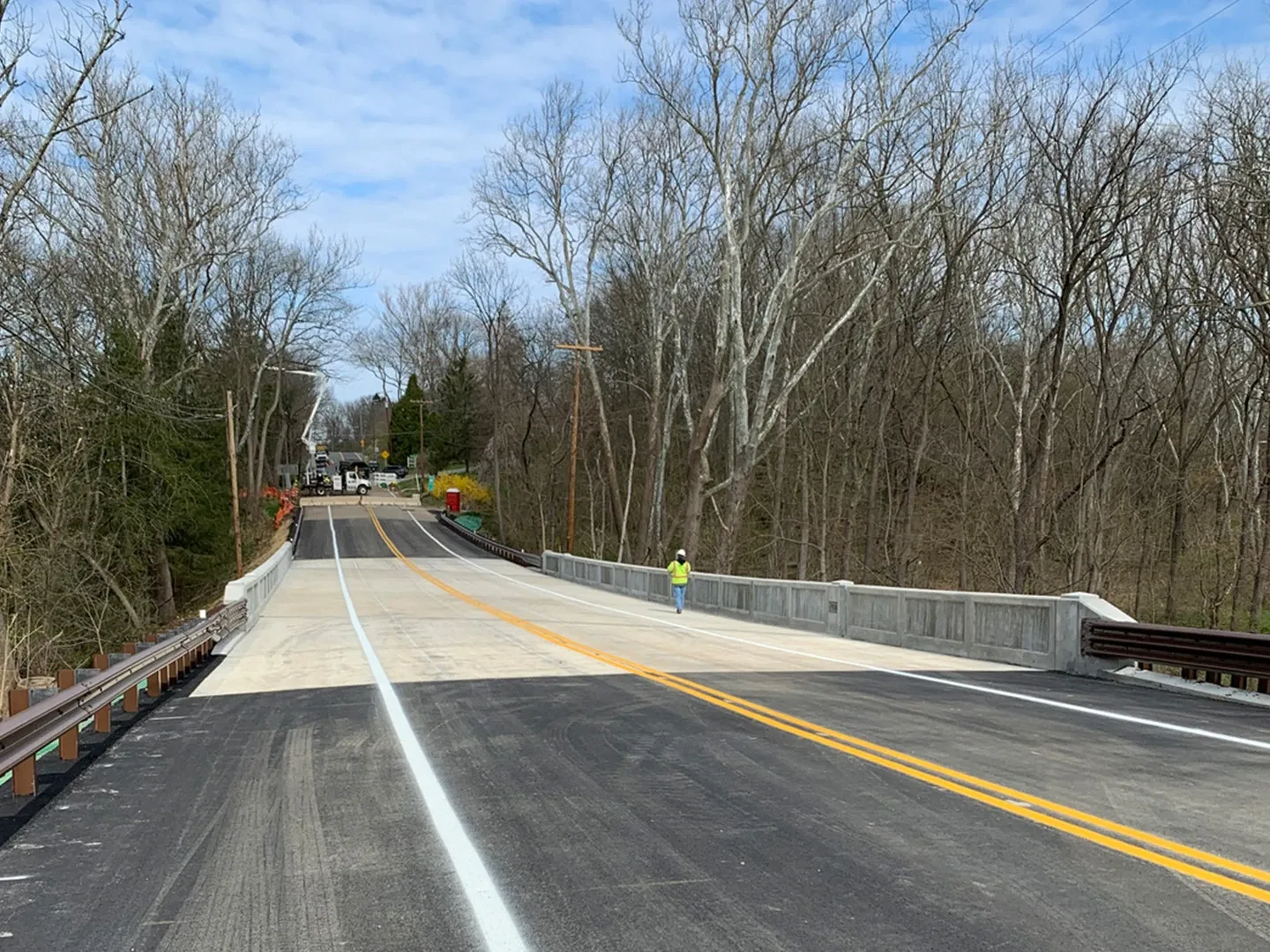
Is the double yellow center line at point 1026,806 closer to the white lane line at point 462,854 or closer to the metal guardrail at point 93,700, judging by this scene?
the white lane line at point 462,854

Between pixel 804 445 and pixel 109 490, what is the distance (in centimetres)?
2728

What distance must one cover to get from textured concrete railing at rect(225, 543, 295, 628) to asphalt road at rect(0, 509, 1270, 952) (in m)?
9.35

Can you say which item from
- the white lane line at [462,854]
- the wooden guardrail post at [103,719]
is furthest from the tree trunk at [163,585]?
the white lane line at [462,854]

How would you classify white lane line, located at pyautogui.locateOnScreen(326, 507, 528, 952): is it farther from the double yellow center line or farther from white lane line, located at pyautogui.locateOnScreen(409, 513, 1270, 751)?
white lane line, located at pyautogui.locateOnScreen(409, 513, 1270, 751)

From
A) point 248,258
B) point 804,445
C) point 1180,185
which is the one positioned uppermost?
point 248,258

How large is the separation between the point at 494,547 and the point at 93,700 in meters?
49.0

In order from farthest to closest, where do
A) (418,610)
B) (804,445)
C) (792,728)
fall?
(804,445)
(418,610)
(792,728)

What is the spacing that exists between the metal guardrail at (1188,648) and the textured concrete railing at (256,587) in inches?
573

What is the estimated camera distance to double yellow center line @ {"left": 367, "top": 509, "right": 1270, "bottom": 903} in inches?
197

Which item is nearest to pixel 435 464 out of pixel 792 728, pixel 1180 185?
pixel 1180 185

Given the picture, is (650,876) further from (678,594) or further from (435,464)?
(435,464)

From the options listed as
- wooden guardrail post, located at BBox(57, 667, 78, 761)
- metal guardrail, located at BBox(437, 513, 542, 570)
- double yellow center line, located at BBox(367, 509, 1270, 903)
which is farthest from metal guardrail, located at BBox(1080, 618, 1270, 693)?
metal guardrail, located at BBox(437, 513, 542, 570)

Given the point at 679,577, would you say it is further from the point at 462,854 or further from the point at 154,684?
the point at 462,854

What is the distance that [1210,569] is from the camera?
37875 mm
